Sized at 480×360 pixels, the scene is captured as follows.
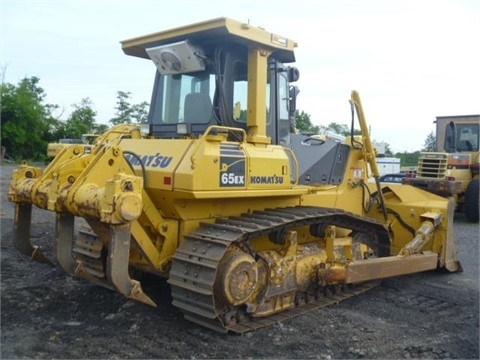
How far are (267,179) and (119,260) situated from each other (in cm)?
165

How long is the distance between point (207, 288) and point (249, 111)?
6.13ft

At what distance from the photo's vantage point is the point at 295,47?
5.42m

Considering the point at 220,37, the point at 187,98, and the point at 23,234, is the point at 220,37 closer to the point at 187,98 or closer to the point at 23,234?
the point at 187,98

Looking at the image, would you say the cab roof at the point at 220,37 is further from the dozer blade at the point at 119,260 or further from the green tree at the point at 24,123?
the green tree at the point at 24,123

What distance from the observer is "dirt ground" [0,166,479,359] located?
4.18m

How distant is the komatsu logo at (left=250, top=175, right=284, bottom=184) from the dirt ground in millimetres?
1344

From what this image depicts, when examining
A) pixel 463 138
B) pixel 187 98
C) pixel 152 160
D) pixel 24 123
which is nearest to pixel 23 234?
pixel 152 160

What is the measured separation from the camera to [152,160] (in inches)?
Answer: 189

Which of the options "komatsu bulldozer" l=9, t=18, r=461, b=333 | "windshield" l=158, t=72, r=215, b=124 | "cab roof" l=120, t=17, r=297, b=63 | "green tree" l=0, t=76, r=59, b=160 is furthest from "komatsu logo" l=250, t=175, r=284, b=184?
"green tree" l=0, t=76, r=59, b=160

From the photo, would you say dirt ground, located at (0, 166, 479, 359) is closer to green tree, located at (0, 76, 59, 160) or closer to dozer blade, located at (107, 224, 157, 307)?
dozer blade, located at (107, 224, 157, 307)

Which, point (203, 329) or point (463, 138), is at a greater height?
point (463, 138)

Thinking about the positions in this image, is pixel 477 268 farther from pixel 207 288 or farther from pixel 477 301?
pixel 207 288

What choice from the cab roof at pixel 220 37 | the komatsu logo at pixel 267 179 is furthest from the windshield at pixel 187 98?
the komatsu logo at pixel 267 179

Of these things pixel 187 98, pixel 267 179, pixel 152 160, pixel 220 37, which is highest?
pixel 220 37
